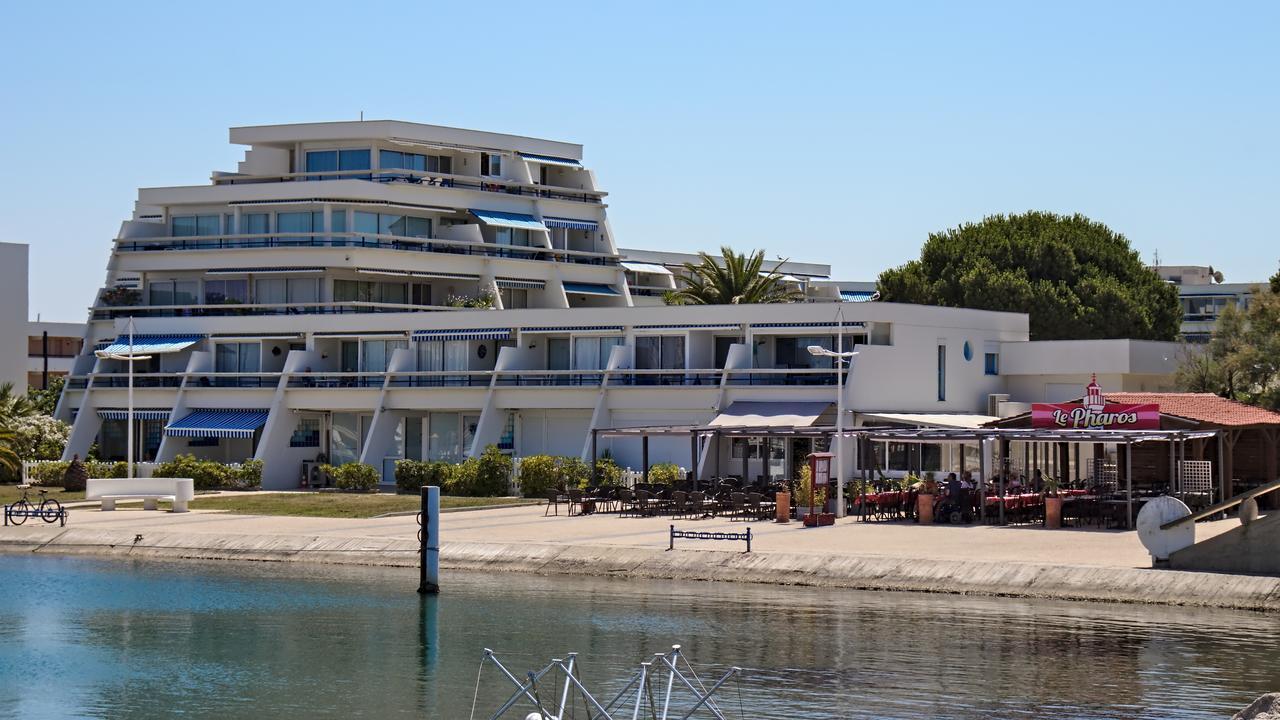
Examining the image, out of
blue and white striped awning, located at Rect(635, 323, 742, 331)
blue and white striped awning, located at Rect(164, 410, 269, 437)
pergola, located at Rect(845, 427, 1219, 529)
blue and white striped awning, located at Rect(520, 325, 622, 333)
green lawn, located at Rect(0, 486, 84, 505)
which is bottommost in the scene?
green lawn, located at Rect(0, 486, 84, 505)

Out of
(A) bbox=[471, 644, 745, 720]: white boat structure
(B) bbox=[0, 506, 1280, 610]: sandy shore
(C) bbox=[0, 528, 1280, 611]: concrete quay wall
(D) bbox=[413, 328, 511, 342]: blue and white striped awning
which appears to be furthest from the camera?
(D) bbox=[413, 328, 511, 342]: blue and white striped awning

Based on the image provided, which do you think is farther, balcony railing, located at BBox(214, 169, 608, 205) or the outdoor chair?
balcony railing, located at BBox(214, 169, 608, 205)

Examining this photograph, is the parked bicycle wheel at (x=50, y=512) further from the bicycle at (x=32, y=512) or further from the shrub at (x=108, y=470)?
the shrub at (x=108, y=470)

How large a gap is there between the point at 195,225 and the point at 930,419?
35892 millimetres

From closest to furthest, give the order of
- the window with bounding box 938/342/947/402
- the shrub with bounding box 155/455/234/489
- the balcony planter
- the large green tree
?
the balcony planter, the window with bounding box 938/342/947/402, the shrub with bounding box 155/455/234/489, the large green tree

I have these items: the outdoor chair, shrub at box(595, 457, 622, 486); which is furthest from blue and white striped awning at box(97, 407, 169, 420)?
the outdoor chair

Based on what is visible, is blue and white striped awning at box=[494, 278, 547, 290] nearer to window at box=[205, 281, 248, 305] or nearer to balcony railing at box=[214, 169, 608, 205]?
balcony railing at box=[214, 169, 608, 205]

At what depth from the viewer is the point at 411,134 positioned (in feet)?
245

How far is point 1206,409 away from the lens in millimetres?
45469

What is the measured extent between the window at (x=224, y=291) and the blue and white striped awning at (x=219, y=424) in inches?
264

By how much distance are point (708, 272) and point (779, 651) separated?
161 feet

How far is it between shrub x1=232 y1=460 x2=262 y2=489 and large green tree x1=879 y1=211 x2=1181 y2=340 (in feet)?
122

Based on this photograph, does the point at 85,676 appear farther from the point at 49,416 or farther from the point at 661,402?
the point at 49,416

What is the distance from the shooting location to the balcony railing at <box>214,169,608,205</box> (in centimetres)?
7381
